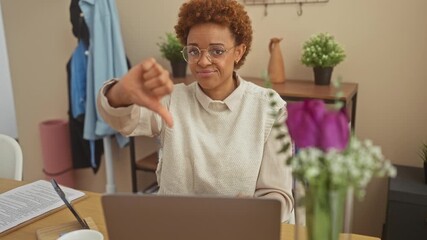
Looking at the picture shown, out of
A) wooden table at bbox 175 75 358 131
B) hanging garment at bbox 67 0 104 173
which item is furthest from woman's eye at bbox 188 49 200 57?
hanging garment at bbox 67 0 104 173

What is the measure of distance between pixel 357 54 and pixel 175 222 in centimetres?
186

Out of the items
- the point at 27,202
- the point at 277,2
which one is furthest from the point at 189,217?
the point at 277,2

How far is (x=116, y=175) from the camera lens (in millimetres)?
3217

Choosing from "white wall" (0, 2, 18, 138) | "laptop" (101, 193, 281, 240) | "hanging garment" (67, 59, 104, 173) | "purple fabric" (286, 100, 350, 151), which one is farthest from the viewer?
"white wall" (0, 2, 18, 138)

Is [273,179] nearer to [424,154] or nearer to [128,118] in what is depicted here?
[128,118]

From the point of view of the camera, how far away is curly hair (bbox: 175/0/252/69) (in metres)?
1.26

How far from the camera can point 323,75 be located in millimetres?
2166

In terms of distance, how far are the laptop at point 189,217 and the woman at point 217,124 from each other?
0.54 meters

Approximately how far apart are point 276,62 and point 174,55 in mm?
649

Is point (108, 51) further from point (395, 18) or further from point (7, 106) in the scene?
point (7, 106)

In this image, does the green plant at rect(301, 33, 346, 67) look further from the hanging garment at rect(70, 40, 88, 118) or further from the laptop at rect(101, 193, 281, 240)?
the laptop at rect(101, 193, 281, 240)

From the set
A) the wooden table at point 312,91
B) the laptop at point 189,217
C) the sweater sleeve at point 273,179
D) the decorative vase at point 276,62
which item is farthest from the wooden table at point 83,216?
the decorative vase at point 276,62

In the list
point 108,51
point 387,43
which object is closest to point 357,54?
point 387,43

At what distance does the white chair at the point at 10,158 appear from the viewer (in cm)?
166
